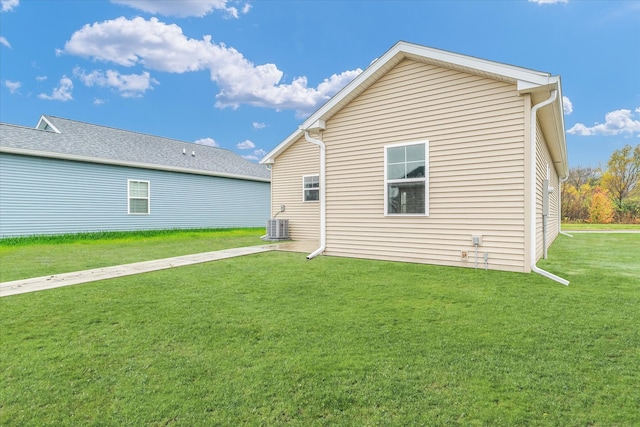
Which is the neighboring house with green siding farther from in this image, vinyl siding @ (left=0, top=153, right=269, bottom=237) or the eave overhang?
the eave overhang

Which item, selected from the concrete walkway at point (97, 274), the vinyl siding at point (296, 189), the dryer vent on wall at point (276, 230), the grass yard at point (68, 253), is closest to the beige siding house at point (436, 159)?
the concrete walkway at point (97, 274)

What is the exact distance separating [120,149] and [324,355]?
569 inches

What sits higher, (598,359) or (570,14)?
(570,14)

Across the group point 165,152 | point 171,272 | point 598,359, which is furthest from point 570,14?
point 165,152

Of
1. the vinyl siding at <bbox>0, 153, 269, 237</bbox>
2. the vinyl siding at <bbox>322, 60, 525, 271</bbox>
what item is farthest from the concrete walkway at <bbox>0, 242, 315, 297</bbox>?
the vinyl siding at <bbox>0, 153, 269, 237</bbox>

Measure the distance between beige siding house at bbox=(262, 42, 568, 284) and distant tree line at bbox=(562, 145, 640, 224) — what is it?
19877 millimetres

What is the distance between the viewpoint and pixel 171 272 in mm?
5508

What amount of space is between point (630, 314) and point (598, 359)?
143 cm

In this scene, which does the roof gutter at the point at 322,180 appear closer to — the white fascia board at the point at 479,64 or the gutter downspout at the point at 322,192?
the gutter downspout at the point at 322,192

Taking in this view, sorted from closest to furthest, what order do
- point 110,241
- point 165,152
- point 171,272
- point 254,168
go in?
1. point 171,272
2. point 110,241
3. point 165,152
4. point 254,168

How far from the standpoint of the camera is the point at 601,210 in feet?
72.5

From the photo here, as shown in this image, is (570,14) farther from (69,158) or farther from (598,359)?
(69,158)

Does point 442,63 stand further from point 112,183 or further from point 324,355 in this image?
point 112,183

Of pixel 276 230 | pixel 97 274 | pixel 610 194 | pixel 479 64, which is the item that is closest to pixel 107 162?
pixel 276 230
